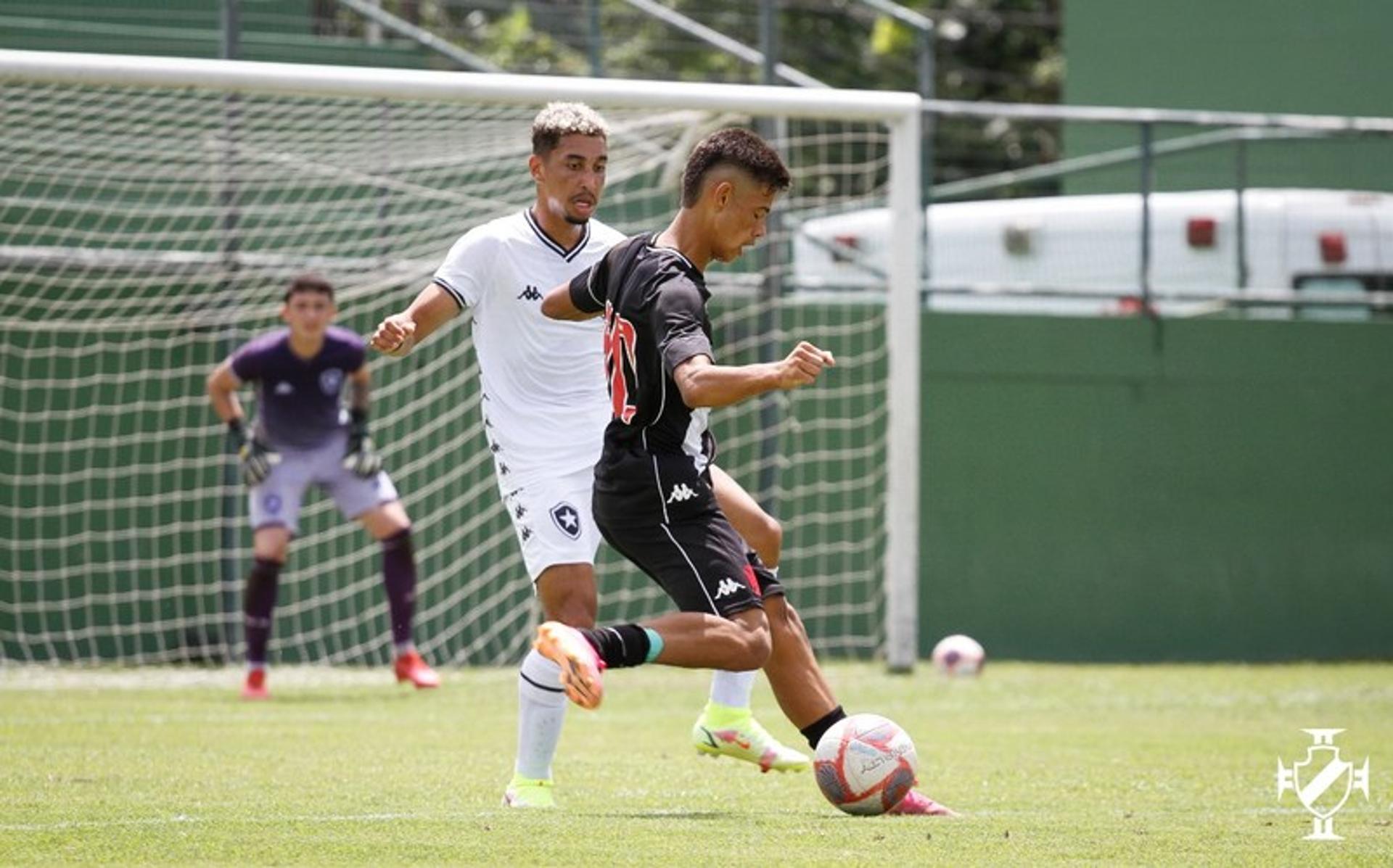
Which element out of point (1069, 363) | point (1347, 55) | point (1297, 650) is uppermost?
point (1347, 55)

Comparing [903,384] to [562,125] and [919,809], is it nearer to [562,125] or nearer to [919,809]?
[562,125]

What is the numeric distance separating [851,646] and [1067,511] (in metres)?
1.85

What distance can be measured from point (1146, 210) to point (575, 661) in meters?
9.77

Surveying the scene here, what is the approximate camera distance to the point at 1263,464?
15430 millimetres

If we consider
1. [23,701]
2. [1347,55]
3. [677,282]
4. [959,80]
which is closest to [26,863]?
[677,282]

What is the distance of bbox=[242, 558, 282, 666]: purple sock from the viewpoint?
11820 mm

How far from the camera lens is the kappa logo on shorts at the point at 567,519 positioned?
7094 mm

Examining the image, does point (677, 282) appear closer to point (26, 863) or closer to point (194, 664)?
point (26, 863)

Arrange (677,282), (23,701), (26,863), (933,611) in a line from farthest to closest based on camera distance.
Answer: (933,611), (23,701), (677,282), (26,863)

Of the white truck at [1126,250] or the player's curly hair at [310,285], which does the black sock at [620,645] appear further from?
the white truck at [1126,250]

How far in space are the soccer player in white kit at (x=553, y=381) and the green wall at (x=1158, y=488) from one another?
764cm

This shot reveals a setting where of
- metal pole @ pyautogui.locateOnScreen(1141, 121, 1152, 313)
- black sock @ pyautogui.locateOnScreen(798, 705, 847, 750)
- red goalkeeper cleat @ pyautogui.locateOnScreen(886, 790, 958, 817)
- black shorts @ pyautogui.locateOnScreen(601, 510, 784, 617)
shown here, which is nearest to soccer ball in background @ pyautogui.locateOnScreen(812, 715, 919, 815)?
red goalkeeper cleat @ pyautogui.locateOnScreen(886, 790, 958, 817)

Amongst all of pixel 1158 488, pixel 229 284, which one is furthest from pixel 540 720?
pixel 1158 488

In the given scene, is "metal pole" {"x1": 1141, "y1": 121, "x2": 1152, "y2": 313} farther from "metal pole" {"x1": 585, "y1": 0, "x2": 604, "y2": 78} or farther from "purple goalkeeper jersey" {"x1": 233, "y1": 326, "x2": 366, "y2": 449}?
"purple goalkeeper jersey" {"x1": 233, "y1": 326, "x2": 366, "y2": 449}
